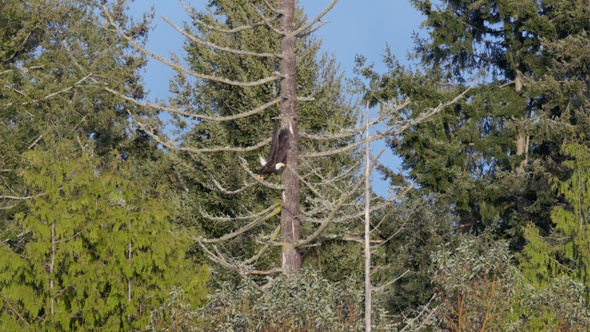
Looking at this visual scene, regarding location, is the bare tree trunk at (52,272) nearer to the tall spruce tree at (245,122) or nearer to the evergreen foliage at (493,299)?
the evergreen foliage at (493,299)

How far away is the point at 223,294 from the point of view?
12930 millimetres

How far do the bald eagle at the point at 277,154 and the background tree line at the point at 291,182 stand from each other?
176mm

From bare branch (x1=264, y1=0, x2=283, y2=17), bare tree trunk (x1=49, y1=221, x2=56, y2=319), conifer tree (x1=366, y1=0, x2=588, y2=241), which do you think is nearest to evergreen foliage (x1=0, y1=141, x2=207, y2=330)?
bare tree trunk (x1=49, y1=221, x2=56, y2=319)

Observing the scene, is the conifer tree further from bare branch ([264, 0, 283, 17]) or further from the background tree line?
bare branch ([264, 0, 283, 17])

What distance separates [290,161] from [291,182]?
29 centimetres

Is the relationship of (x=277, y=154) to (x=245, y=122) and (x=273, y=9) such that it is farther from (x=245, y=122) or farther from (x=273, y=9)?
(x=245, y=122)

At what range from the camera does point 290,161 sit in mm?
16062

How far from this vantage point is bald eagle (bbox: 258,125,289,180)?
51.9ft

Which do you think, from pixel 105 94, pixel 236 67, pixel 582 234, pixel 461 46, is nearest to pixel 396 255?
pixel 582 234

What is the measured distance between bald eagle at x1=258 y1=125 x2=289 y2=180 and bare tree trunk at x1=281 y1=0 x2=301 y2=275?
93 millimetres

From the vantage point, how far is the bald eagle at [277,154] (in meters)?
15.8

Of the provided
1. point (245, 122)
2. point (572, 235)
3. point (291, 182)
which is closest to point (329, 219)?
point (291, 182)

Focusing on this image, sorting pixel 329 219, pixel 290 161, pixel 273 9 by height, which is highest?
pixel 273 9

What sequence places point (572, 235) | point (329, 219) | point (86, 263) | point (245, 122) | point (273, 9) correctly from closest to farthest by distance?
point (329, 219) < point (273, 9) < point (86, 263) < point (572, 235) < point (245, 122)
